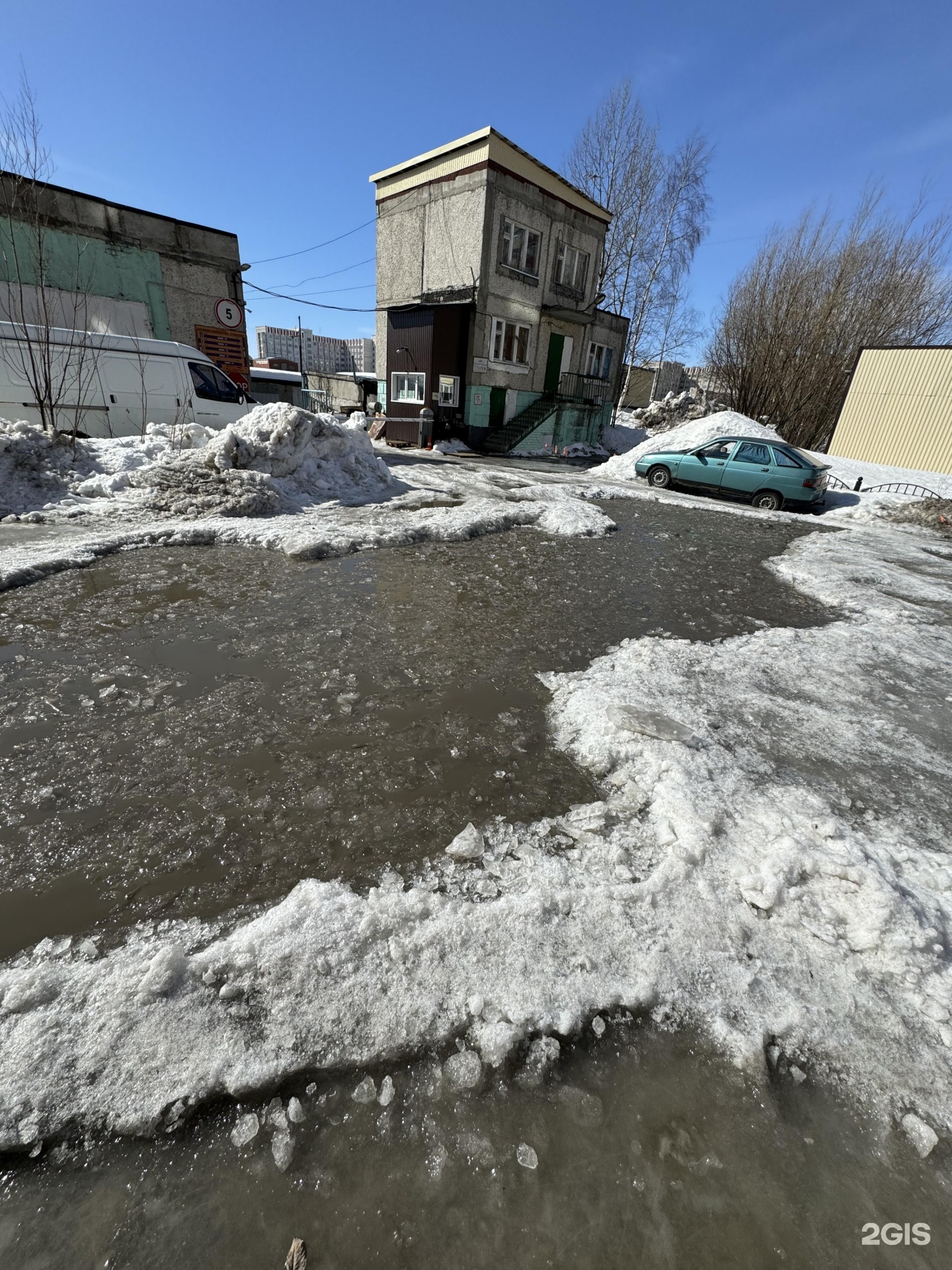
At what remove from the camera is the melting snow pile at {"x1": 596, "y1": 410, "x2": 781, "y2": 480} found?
1712 centimetres

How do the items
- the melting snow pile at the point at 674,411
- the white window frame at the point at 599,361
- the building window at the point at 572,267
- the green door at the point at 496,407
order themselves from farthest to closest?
the melting snow pile at the point at 674,411
the white window frame at the point at 599,361
the building window at the point at 572,267
the green door at the point at 496,407

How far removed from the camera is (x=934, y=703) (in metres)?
4.02

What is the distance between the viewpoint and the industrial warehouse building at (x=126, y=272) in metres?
14.3

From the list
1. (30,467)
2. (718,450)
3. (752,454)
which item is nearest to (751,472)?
(752,454)

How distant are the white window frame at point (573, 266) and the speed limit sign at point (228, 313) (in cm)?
1289

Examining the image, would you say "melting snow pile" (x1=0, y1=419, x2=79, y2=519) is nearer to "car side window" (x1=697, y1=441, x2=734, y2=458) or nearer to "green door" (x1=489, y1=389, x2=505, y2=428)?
"car side window" (x1=697, y1=441, x2=734, y2=458)

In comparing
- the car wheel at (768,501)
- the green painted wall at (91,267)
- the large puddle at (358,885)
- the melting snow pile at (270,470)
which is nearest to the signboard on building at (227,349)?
the green painted wall at (91,267)

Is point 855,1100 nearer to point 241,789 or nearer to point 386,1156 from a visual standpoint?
point 386,1156

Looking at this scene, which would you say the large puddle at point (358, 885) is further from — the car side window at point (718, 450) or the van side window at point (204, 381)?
the car side window at point (718, 450)

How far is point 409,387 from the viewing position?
20859 mm

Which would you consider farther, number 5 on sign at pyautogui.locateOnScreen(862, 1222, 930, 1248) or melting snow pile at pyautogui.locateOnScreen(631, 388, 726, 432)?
melting snow pile at pyautogui.locateOnScreen(631, 388, 726, 432)

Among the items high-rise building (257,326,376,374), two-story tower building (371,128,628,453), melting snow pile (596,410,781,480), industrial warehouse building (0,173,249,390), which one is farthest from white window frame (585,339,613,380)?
high-rise building (257,326,376,374)

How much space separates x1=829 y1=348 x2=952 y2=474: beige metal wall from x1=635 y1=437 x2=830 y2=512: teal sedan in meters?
3.81

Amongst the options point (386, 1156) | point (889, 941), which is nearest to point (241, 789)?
point (386, 1156)
